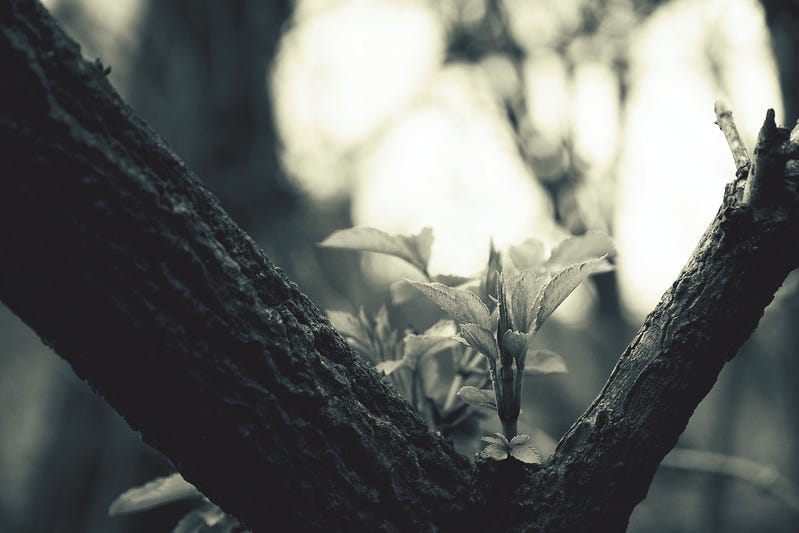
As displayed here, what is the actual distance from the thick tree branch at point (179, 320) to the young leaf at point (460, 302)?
0.12 metres

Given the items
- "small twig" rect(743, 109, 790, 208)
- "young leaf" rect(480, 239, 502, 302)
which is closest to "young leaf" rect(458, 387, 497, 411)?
"young leaf" rect(480, 239, 502, 302)

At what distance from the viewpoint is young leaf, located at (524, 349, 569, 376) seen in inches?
33.6

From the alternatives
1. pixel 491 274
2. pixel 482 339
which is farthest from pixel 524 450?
pixel 491 274

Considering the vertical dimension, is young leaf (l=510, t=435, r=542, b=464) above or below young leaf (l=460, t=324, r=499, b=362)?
below

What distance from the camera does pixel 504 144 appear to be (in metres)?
4.73

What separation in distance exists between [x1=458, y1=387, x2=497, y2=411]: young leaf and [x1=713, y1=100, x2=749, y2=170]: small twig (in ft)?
1.24

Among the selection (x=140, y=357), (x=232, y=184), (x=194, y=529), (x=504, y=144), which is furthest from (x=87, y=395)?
(x=140, y=357)

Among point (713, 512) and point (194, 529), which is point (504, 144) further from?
point (194, 529)

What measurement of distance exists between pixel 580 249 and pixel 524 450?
0.32 metres

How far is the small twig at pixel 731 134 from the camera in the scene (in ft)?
2.26

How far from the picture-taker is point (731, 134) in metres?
0.72

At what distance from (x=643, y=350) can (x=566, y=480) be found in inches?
6.8

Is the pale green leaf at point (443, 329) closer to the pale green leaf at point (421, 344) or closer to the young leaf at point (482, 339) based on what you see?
the pale green leaf at point (421, 344)

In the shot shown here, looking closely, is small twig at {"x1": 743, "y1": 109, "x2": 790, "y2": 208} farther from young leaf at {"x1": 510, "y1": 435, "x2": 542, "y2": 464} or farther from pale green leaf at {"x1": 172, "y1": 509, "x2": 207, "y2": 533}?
pale green leaf at {"x1": 172, "y1": 509, "x2": 207, "y2": 533}
